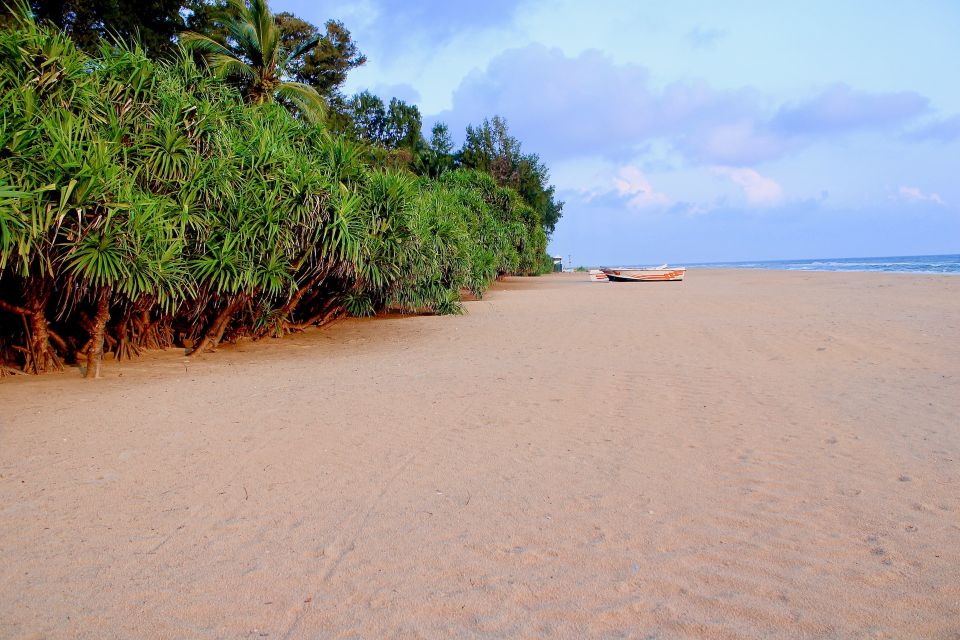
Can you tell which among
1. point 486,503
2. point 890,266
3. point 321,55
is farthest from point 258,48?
point 890,266

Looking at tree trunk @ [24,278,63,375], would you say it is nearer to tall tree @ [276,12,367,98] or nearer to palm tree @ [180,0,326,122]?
palm tree @ [180,0,326,122]

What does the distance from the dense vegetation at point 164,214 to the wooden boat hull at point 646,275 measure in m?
20.4

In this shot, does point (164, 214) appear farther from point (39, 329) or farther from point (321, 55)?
point (321, 55)

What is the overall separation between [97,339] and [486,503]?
608 cm

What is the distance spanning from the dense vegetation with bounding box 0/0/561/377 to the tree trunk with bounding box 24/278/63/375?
0.02m

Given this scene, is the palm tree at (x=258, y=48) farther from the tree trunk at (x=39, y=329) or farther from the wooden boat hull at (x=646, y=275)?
the wooden boat hull at (x=646, y=275)

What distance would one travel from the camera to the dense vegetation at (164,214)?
6.32 metres

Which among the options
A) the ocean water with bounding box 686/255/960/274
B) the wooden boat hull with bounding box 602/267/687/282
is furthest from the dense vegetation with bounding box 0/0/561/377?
the ocean water with bounding box 686/255/960/274

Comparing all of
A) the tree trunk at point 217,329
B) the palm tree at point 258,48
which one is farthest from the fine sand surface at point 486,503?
the palm tree at point 258,48

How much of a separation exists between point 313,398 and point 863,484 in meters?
4.96

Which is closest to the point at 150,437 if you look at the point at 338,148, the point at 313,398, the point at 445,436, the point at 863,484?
the point at 313,398

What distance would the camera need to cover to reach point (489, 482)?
13.9ft

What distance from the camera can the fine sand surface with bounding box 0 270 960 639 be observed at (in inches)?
106

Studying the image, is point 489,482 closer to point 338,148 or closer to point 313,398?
point 313,398
